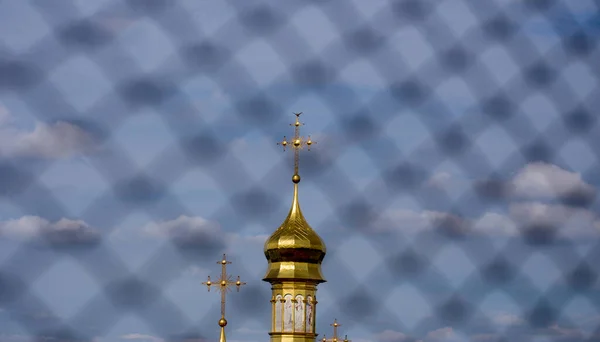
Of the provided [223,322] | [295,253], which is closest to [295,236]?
[295,253]

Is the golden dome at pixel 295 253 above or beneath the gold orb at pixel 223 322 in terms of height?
above

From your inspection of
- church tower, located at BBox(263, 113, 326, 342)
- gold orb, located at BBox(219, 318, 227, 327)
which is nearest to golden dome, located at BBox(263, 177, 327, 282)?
church tower, located at BBox(263, 113, 326, 342)

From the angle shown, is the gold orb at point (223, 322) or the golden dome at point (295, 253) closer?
the gold orb at point (223, 322)

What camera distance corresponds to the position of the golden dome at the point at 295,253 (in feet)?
53.0

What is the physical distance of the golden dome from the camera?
1616 centimetres

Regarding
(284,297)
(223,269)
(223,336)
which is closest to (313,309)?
(284,297)

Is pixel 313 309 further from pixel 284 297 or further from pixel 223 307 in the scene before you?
pixel 223 307

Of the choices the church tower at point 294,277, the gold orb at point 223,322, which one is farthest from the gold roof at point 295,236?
the gold orb at point 223,322

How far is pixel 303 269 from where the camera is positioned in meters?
16.2

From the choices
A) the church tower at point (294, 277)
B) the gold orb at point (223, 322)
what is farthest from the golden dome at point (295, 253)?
the gold orb at point (223, 322)

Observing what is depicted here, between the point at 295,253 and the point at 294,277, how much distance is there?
1.23 feet

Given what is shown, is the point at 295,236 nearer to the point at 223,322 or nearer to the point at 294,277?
the point at 294,277

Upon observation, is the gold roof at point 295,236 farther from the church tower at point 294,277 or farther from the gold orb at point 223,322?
the gold orb at point 223,322

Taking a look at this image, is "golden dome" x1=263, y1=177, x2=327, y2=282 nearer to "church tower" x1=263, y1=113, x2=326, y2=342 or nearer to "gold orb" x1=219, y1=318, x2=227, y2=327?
"church tower" x1=263, y1=113, x2=326, y2=342
